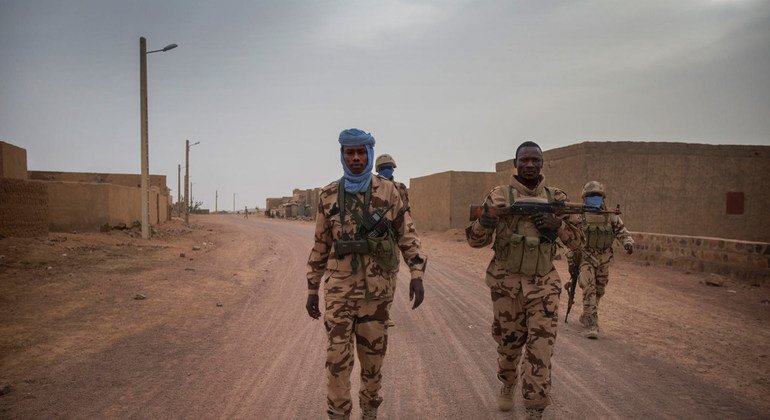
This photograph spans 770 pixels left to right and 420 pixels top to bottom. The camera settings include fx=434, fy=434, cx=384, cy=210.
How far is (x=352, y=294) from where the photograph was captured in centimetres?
267

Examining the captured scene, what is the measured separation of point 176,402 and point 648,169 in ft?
48.9

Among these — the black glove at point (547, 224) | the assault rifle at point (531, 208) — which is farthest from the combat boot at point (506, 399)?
the assault rifle at point (531, 208)

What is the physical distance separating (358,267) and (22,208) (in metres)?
10.8

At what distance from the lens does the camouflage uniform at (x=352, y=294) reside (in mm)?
2588

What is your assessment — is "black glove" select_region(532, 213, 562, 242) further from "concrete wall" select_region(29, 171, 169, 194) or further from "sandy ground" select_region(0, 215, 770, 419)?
"concrete wall" select_region(29, 171, 169, 194)

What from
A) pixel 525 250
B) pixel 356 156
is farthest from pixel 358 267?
pixel 525 250

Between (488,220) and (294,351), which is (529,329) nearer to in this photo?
(488,220)

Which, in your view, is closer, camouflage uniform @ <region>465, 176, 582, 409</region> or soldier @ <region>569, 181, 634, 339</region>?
camouflage uniform @ <region>465, 176, 582, 409</region>

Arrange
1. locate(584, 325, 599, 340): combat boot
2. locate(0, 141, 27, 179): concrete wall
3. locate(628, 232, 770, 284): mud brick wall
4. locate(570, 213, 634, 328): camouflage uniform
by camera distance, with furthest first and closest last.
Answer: locate(0, 141, 27, 179): concrete wall → locate(628, 232, 770, 284): mud brick wall → locate(570, 213, 634, 328): camouflage uniform → locate(584, 325, 599, 340): combat boot

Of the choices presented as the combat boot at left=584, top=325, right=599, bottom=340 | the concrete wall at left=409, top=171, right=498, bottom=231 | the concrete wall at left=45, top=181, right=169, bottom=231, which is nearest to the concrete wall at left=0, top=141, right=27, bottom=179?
the concrete wall at left=45, top=181, right=169, bottom=231

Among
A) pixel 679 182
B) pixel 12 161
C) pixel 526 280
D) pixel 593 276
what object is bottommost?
pixel 593 276

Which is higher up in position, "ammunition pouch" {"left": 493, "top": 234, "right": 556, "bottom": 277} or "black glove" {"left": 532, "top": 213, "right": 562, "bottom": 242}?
"black glove" {"left": 532, "top": 213, "right": 562, "bottom": 242}

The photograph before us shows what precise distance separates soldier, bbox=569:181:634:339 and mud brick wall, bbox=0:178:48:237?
1127cm

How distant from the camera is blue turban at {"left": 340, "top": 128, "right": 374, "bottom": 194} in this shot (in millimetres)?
2764
